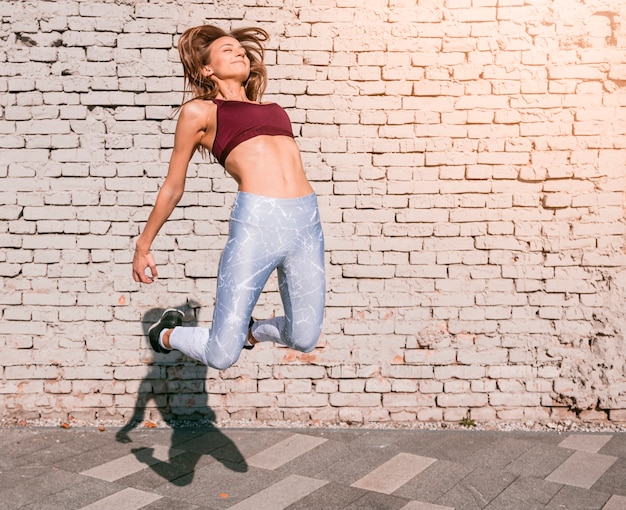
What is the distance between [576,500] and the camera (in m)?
3.49

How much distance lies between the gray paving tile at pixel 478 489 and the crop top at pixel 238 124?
2.12 meters

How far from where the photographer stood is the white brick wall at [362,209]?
178 inches

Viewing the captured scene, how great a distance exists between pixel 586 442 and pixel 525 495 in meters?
1.14

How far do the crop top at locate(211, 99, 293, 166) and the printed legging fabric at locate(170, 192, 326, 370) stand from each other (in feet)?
0.77

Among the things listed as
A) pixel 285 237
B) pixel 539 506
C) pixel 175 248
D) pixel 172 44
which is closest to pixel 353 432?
pixel 539 506

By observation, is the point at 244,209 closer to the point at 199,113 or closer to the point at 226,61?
the point at 199,113

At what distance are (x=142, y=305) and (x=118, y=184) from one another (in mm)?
868

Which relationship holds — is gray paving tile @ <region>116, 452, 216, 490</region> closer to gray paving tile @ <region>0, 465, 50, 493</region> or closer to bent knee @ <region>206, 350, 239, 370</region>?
gray paving tile @ <region>0, 465, 50, 493</region>

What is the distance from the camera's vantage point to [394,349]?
4703 mm

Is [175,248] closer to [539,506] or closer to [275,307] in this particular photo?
[275,307]

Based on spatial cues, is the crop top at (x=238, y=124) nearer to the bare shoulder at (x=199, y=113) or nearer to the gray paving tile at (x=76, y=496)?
the bare shoulder at (x=199, y=113)

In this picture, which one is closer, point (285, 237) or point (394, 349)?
point (285, 237)

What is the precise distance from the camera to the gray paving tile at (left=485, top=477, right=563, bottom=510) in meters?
3.39

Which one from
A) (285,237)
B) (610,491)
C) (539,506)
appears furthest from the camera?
(610,491)
